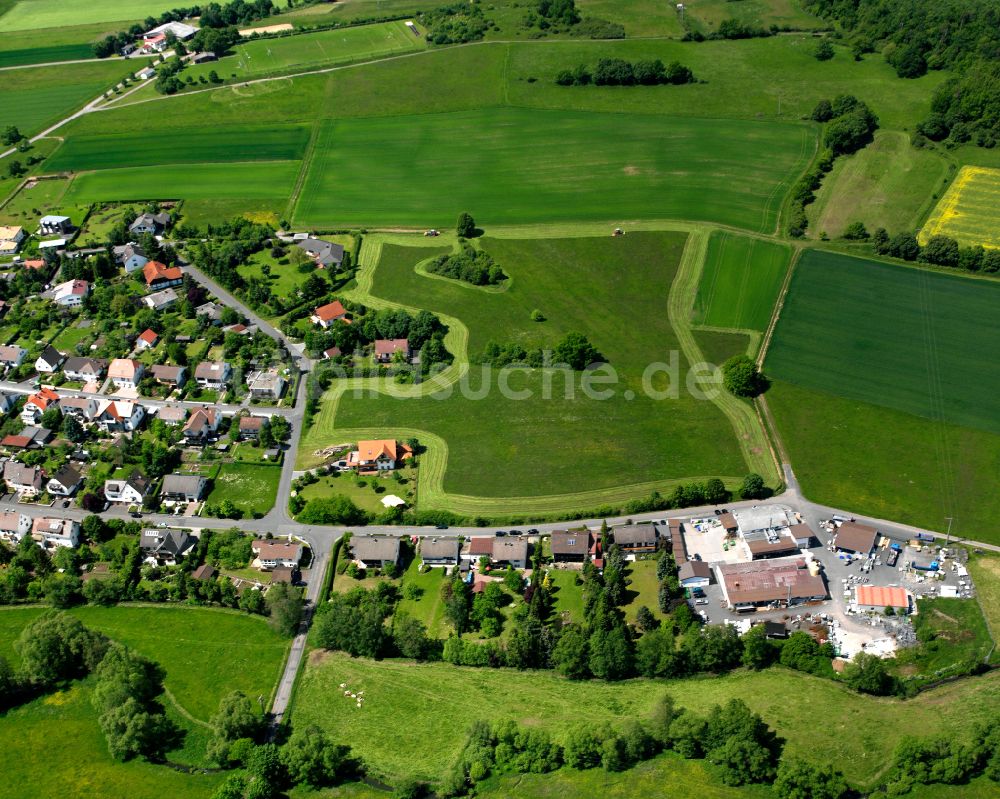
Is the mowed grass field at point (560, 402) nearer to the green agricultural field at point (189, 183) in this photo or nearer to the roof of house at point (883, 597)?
the roof of house at point (883, 597)

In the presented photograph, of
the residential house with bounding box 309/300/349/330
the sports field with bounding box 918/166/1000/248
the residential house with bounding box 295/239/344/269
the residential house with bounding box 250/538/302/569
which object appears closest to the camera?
the residential house with bounding box 250/538/302/569

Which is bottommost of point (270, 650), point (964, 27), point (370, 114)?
point (270, 650)

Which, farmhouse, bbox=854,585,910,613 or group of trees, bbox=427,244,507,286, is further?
group of trees, bbox=427,244,507,286

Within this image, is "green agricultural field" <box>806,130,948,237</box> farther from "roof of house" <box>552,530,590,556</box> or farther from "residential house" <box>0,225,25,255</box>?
"residential house" <box>0,225,25,255</box>

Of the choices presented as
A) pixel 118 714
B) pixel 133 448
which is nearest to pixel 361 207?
pixel 133 448

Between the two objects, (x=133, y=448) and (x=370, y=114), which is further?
(x=370, y=114)

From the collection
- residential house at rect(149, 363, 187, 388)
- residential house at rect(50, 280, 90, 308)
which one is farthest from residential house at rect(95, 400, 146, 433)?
residential house at rect(50, 280, 90, 308)

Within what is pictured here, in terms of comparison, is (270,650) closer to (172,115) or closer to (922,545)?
(922,545)
